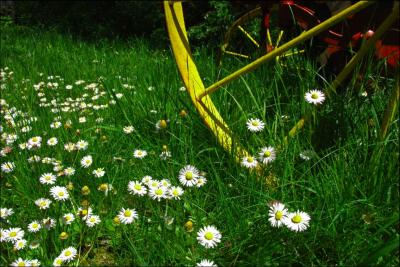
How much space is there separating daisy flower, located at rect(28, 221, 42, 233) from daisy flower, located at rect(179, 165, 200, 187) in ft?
1.49

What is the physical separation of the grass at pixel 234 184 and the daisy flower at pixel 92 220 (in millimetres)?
32

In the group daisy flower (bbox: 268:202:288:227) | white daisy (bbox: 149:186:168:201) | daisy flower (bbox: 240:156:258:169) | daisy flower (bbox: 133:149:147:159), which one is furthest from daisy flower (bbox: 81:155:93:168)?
daisy flower (bbox: 268:202:288:227)

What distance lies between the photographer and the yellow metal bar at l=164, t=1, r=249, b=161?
5.89ft

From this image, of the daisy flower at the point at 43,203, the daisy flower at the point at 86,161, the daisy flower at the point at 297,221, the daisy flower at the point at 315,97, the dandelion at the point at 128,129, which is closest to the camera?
the daisy flower at the point at 297,221

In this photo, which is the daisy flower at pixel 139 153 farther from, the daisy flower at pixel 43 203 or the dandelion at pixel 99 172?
the daisy flower at pixel 43 203

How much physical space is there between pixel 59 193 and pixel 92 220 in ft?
0.56

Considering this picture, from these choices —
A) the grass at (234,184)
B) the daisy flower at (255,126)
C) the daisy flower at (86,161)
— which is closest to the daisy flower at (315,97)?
the grass at (234,184)

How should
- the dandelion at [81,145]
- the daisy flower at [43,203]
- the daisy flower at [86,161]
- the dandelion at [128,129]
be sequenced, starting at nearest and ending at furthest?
the daisy flower at [43,203], the daisy flower at [86,161], the dandelion at [81,145], the dandelion at [128,129]

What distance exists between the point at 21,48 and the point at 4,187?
108 inches

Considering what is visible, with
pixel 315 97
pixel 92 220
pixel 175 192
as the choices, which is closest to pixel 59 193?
pixel 92 220

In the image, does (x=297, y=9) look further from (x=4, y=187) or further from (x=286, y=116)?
(x=4, y=187)

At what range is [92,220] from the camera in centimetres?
144

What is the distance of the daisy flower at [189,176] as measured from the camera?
150 cm

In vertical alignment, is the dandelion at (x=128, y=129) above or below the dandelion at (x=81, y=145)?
above
